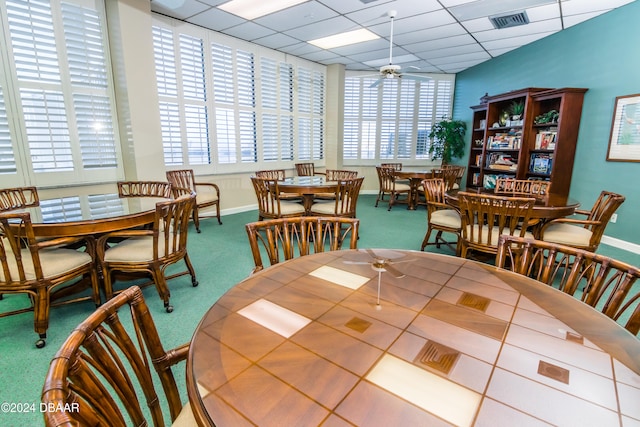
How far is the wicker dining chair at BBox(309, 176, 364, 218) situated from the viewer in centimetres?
347

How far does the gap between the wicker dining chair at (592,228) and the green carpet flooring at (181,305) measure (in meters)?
1.13

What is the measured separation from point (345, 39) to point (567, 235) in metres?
4.35

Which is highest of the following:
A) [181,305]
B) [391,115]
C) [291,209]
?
[391,115]

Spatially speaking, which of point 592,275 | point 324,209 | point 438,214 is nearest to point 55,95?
point 324,209

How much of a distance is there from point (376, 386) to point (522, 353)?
0.40m

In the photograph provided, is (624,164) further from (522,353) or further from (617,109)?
(522,353)

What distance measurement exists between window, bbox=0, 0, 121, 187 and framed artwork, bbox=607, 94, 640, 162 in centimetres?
626

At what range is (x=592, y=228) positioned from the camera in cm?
265

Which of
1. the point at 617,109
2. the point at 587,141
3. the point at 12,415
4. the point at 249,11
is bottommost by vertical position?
the point at 12,415

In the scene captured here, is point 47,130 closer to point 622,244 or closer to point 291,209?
point 291,209

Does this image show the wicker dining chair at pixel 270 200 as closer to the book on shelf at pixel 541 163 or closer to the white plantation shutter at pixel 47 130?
the white plantation shutter at pixel 47 130

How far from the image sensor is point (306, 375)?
68 centimetres

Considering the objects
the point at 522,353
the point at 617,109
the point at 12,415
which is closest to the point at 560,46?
the point at 617,109

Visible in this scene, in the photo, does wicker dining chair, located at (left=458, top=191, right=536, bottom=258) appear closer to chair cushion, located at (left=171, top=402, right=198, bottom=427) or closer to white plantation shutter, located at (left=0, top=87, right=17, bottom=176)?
chair cushion, located at (left=171, top=402, right=198, bottom=427)
